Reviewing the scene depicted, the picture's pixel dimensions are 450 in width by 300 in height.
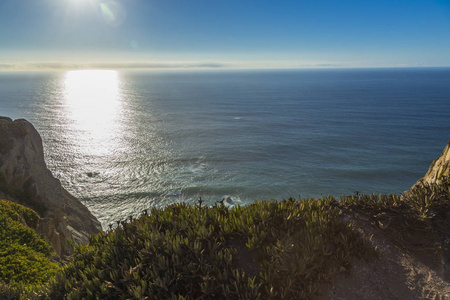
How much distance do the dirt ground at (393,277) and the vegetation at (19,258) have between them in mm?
8298

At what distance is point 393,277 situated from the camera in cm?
744

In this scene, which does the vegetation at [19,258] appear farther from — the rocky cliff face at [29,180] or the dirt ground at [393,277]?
the dirt ground at [393,277]

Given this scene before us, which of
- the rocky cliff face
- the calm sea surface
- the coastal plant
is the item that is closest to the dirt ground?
the coastal plant

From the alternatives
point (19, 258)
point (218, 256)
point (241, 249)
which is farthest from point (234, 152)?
point (218, 256)

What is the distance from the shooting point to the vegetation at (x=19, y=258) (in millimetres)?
8542

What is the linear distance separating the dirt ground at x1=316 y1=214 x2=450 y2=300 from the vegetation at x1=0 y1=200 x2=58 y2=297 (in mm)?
8298

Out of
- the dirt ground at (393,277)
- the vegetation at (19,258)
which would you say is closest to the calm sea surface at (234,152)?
the vegetation at (19,258)

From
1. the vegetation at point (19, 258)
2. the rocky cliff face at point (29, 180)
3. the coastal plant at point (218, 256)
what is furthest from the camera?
the rocky cliff face at point (29, 180)

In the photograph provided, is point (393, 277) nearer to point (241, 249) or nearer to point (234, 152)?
point (241, 249)

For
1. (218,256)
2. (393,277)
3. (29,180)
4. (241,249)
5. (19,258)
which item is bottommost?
(29,180)

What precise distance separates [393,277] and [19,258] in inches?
478

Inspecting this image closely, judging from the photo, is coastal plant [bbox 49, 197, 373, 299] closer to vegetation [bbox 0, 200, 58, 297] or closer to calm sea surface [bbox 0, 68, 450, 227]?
vegetation [bbox 0, 200, 58, 297]

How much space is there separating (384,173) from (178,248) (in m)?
66.2

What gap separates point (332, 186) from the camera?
5784cm
